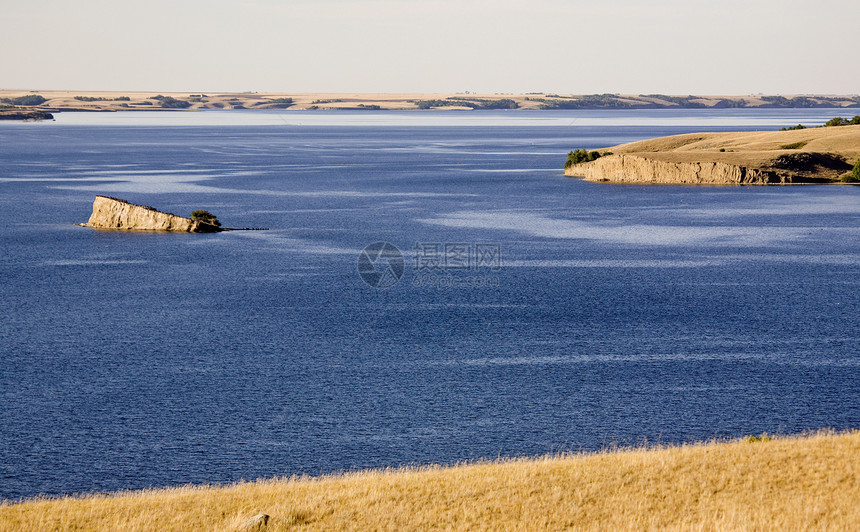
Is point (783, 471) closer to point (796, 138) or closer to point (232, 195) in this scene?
→ point (232, 195)

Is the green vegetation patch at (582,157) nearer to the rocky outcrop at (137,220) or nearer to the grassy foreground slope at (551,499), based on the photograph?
the rocky outcrop at (137,220)

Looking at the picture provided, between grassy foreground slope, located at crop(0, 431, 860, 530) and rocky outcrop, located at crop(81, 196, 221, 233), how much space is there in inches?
3185

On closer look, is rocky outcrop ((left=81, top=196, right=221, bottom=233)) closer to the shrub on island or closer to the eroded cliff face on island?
the shrub on island

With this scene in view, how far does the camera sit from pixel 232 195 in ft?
490

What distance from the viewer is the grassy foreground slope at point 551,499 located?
1054 inches

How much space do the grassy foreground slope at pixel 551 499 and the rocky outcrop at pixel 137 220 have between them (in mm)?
80906

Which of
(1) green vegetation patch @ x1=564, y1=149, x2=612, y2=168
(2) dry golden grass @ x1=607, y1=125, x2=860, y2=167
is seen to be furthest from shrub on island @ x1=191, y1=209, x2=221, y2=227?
(2) dry golden grass @ x1=607, y1=125, x2=860, y2=167

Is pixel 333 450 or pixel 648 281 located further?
pixel 648 281

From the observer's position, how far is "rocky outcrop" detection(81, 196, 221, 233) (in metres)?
111

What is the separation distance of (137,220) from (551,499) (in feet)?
305

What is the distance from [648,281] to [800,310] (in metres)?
14.7

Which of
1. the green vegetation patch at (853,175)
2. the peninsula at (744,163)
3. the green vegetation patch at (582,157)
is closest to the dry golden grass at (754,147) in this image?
the peninsula at (744,163)

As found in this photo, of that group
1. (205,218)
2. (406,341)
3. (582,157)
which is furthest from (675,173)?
(406,341)

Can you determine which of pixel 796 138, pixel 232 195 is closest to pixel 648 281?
pixel 232 195
